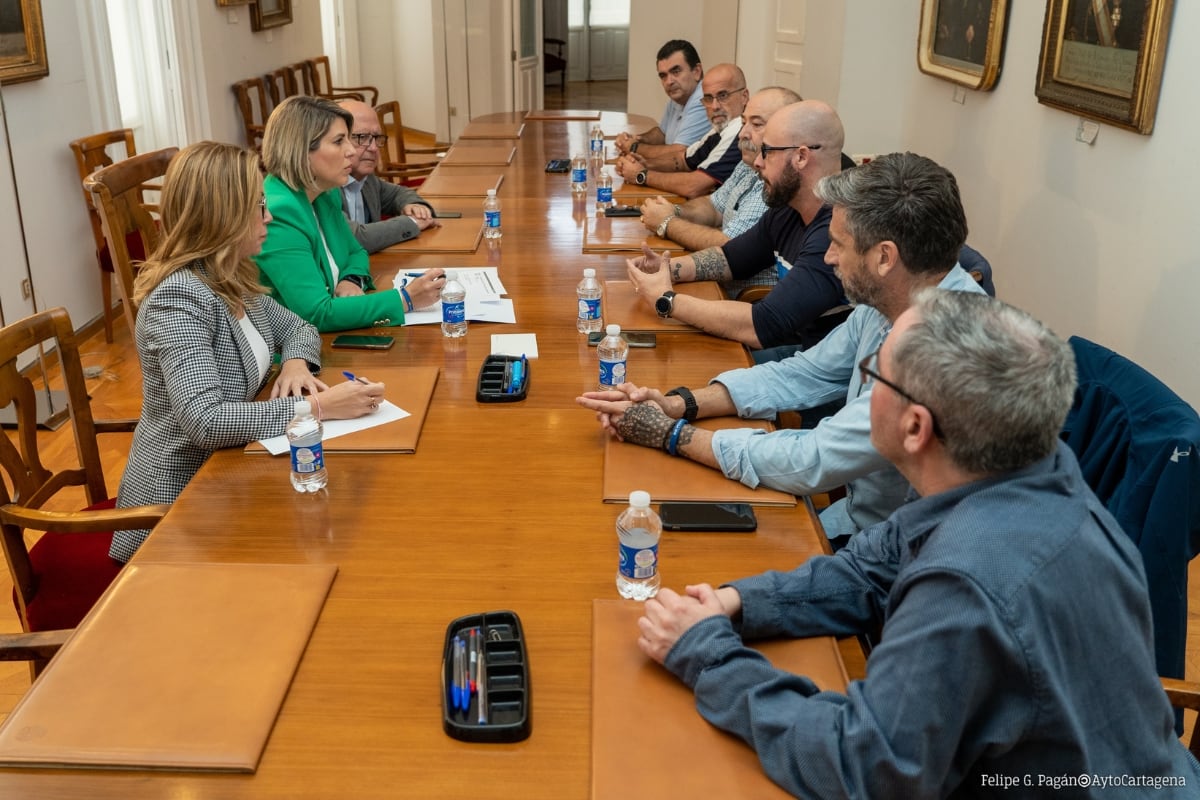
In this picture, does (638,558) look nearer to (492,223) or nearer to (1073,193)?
(492,223)

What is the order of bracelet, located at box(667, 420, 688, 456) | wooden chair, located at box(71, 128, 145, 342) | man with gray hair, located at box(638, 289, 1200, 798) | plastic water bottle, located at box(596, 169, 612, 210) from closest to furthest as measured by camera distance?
man with gray hair, located at box(638, 289, 1200, 798) → bracelet, located at box(667, 420, 688, 456) → plastic water bottle, located at box(596, 169, 612, 210) → wooden chair, located at box(71, 128, 145, 342)

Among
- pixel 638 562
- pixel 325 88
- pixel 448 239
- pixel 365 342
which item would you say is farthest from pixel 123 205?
pixel 325 88

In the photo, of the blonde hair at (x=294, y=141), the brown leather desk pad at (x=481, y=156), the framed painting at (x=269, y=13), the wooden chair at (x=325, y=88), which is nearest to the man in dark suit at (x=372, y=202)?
the blonde hair at (x=294, y=141)

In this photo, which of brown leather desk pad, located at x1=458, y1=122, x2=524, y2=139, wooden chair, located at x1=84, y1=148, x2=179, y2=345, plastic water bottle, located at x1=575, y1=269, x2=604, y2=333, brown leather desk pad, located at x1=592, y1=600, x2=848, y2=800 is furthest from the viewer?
brown leather desk pad, located at x1=458, y1=122, x2=524, y2=139

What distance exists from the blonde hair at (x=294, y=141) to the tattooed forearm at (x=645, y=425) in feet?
4.29

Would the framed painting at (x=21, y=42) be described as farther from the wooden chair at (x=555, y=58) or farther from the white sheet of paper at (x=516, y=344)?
the wooden chair at (x=555, y=58)

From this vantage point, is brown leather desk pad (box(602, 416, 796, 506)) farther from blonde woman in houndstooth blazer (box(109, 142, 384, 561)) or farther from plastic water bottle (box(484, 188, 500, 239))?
plastic water bottle (box(484, 188, 500, 239))

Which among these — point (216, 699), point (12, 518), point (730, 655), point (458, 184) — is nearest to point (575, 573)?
point (730, 655)

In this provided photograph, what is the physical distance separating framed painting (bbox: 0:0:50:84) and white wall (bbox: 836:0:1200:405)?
3.92 metres

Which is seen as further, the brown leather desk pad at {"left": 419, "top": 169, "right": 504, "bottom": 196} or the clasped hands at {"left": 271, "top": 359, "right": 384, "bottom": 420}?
the brown leather desk pad at {"left": 419, "top": 169, "right": 504, "bottom": 196}

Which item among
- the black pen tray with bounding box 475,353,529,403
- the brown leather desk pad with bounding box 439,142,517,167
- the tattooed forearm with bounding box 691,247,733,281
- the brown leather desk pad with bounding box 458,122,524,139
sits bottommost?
the black pen tray with bounding box 475,353,529,403

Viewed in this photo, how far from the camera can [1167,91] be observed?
2932 millimetres

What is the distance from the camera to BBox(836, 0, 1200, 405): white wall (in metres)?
2.87

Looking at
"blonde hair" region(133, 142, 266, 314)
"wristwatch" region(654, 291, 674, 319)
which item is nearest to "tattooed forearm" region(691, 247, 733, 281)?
"wristwatch" region(654, 291, 674, 319)
